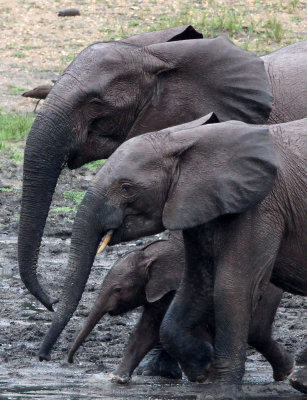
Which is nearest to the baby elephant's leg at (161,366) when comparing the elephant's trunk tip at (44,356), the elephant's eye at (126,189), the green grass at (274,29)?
the elephant's trunk tip at (44,356)

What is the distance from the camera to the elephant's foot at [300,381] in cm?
611

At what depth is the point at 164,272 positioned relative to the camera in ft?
21.6

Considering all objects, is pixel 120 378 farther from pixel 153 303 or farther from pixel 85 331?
pixel 153 303

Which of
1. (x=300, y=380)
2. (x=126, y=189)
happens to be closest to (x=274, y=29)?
(x=300, y=380)

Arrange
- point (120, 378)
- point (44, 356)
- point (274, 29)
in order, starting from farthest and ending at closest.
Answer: point (274, 29), point (120, 378), point (44, 356)

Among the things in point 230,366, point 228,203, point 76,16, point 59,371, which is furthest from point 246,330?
point 76,16

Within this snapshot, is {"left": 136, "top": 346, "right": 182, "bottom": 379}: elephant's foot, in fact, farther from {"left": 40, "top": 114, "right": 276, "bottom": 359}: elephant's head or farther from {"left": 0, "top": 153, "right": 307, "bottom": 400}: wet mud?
{"left": 40, "top": 114, "right": 276, "bottom": 359}: elephant's head

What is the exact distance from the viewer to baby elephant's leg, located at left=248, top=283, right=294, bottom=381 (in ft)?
21.3

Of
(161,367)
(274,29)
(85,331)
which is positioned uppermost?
(85,331)

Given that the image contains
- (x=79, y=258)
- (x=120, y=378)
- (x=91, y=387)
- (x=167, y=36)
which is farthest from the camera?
(x=167, y=36)

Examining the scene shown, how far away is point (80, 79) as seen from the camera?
21.5 ft

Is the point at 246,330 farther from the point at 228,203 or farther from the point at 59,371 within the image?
the point at 59,371

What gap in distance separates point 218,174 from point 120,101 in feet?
3.59

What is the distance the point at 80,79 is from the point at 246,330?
1528 millimetres
